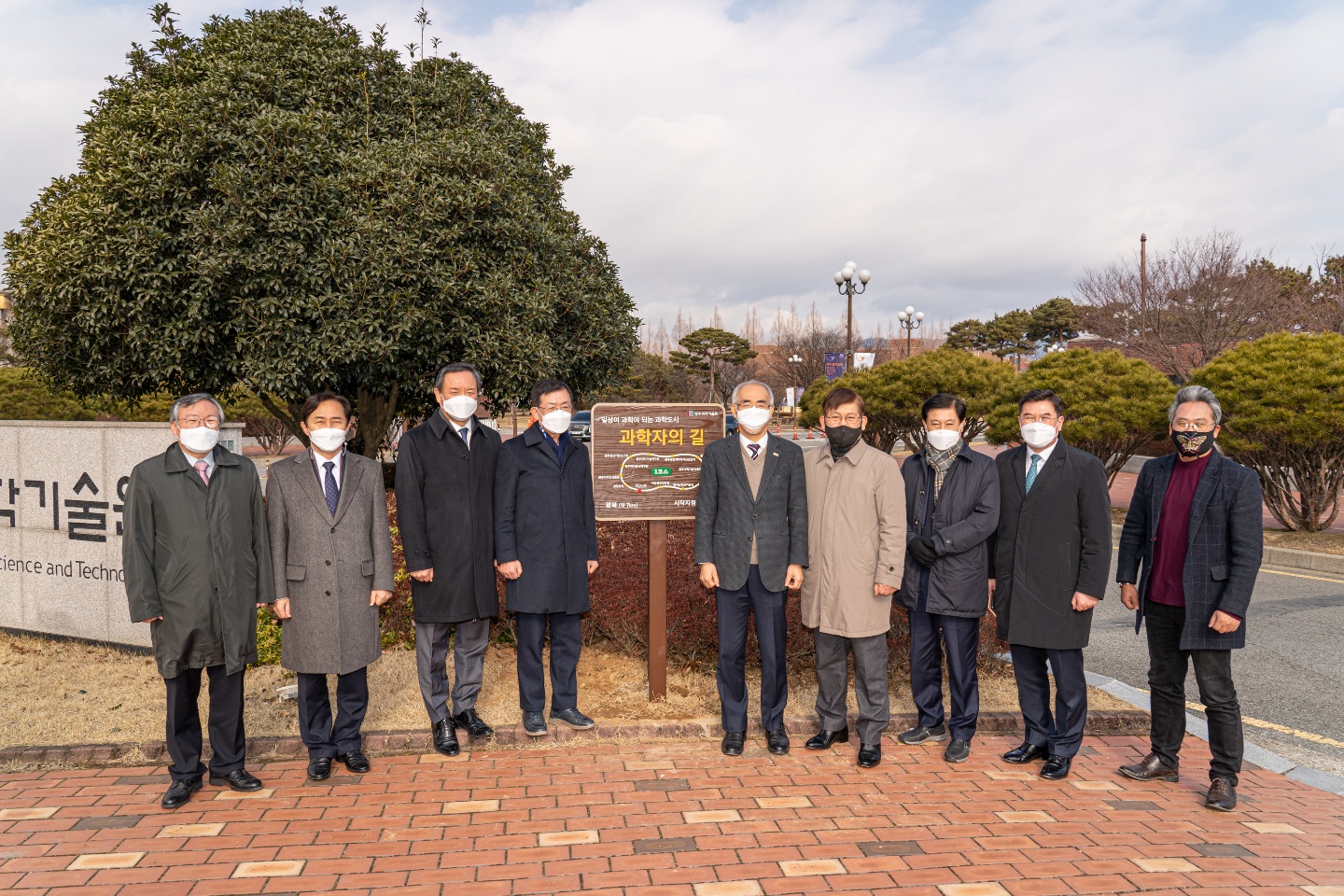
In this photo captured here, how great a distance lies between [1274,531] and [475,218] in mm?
11787

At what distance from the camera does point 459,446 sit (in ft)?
14.6

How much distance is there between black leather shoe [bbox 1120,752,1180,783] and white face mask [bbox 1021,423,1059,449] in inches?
63.6

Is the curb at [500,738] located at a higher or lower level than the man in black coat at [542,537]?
lower

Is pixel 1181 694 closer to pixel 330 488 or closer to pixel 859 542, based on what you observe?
pixel 859 542

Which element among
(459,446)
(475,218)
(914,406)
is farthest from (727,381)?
(459,446)

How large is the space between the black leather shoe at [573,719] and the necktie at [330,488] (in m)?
1.63

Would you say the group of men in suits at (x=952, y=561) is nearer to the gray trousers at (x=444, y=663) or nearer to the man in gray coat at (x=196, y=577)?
the gray trousers at (x=444, y=663)

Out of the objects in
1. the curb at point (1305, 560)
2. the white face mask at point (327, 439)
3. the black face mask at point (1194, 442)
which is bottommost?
the curb at point (1305, 560)

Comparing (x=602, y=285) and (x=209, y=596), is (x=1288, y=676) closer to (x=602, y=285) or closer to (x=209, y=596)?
(x=209, y=596)

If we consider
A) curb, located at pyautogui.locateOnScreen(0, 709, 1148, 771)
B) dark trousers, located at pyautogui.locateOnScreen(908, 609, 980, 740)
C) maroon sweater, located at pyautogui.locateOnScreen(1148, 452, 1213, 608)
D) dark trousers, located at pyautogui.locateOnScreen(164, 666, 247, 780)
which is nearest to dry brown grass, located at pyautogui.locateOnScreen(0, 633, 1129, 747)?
curb, located at pyautogui.locateOnScreen(0, 709, 1148, 771)

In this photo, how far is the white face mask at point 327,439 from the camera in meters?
4.11

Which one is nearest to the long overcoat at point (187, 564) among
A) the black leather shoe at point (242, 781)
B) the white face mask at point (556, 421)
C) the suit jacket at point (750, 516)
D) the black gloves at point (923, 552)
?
the black leather shoe at point (242, 781)

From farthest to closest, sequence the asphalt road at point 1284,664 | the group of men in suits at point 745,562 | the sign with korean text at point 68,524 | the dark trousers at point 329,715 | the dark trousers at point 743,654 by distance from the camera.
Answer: the sign with korean text at point 68,524
the asphalt road at point 1284,664
the dark trousers at point 743,654
the dark trousers at point 329,715
the group of men in suits at point 745,562

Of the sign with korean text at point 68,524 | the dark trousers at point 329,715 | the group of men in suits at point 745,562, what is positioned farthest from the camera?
the sign with korean text at point 68,524
